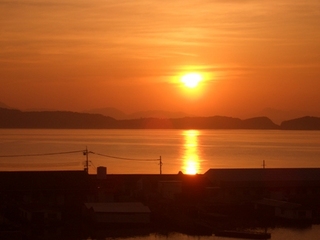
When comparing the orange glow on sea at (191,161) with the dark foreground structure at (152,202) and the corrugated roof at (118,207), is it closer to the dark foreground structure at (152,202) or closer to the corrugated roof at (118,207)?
the dark foreground structure at (152,202)

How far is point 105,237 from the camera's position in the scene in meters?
11.0

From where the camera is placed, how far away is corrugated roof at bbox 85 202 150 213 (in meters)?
12.1

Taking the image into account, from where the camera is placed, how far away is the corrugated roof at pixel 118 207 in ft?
39.6

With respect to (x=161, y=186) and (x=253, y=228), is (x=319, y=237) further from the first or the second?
(x=161, y=186)

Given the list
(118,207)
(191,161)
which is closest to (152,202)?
(118,207)

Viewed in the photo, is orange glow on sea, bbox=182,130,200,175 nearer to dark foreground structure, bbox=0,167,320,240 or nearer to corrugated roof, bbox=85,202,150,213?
dark foreground structure, bbox=0,167,320,240

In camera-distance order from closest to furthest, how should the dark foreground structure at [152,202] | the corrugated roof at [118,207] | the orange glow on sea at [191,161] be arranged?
the dark foreground structure at [152,202] < the corrugated roof at [118,207] < the orange glow on sea at [191,161]

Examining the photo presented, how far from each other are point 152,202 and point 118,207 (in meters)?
1.82

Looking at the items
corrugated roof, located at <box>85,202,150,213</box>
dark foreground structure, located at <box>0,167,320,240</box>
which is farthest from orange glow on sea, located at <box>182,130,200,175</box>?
corrugated roof, located at <box>85,202,150,213</box>

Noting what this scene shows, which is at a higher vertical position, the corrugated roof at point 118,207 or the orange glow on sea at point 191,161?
the orange glow on sea at point 191,161

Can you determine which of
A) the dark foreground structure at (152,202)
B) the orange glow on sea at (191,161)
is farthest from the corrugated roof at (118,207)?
the orange glow on sea at (191,161)

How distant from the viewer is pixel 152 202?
13969mm

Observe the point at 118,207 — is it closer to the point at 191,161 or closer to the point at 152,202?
the point at 152,202

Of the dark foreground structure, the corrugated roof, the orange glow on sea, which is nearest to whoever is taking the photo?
the dark foreground structure
